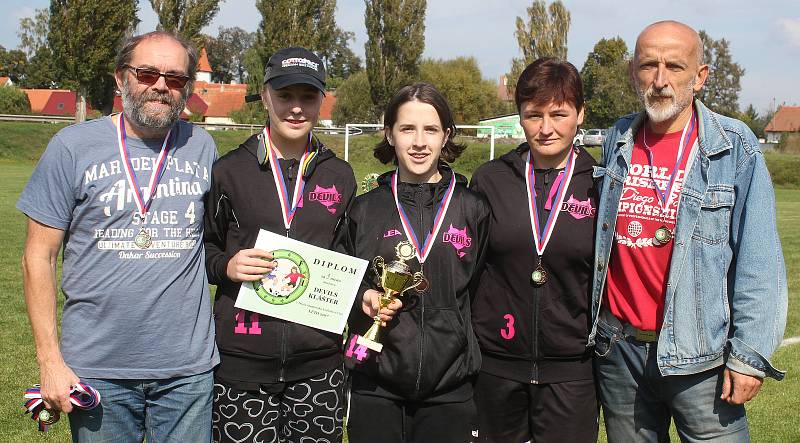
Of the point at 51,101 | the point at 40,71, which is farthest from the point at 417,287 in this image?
the point at 40,71

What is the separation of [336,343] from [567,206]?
4.03ft

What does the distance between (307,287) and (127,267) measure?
749 millimetres

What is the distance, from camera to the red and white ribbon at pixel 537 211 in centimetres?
345

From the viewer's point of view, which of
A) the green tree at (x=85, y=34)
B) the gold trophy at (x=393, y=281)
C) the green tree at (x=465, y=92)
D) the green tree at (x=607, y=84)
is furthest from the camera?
the green tree at (x=607, y=84)

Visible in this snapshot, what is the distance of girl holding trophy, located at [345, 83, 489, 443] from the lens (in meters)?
3.25

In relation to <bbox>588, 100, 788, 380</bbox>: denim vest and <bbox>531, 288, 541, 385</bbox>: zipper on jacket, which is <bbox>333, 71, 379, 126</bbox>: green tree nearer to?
<bbox>531, 288, 541, 385</bbox>: zipper on jacket

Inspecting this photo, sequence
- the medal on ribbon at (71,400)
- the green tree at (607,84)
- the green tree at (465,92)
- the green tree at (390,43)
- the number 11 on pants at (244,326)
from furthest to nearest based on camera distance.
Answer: the green tree at (607,84) < the green tree at (465,92) < the green tree at (390,43) < the number 11 on pants at (244,326) < the medal on ribbon at (71,400)

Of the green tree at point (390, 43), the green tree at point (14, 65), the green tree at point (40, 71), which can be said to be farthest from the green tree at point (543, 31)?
the green tree at point (14, 65)

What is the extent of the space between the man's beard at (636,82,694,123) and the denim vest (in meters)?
0.13

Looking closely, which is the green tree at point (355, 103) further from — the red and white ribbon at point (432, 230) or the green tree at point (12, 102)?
the red and white ribbon at point (432, 230)

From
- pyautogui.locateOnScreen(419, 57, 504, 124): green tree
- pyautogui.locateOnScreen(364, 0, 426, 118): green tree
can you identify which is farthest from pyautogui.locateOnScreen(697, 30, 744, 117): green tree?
pyautogui.locateOnScreen(364, 0, 426, 118): green tree

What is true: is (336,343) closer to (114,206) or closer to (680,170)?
(114,206)

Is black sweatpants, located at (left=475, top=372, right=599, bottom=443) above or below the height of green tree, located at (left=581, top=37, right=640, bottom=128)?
below

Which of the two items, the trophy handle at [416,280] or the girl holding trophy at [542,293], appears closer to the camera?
the trophy handle at [416,280]
